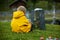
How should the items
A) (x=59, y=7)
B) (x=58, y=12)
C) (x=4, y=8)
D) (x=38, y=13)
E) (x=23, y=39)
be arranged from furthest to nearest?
(x=59, y=7)
(x=4, y=8)
(x=58, y=12)
(x=38, y=13)
(x=23, y=39)

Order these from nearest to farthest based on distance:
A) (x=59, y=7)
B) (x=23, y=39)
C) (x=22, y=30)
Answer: (x=23, y=39)
(x=22, y=30)
(x=59, y=7)

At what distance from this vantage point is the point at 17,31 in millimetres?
10930

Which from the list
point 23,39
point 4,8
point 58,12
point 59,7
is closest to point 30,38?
point 23,39

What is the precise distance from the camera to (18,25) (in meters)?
10.9

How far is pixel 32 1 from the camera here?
36000mm

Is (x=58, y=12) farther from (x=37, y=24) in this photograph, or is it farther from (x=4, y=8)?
(x=37, y=24)

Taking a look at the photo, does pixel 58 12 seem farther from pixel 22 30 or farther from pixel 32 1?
pixel 22 30

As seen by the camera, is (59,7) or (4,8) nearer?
(4,8)

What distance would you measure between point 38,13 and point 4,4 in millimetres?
22400

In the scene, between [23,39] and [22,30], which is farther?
[22,30]

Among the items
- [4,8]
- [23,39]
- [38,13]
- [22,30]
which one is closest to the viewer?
[23,39]

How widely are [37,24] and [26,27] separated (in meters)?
1.90

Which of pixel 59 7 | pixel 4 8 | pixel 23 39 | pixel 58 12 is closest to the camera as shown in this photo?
pixel 23 39

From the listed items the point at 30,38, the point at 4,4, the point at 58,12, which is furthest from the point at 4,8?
the point at 30,38
